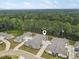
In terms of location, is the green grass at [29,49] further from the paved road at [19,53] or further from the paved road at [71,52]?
the paved road at [71,52]

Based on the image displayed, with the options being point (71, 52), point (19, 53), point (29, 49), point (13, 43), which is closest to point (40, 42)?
point (29, 49)

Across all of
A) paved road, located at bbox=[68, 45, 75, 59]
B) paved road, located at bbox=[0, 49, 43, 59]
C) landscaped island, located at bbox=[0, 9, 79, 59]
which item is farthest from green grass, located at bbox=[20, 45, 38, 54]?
paved road, located at bbox=[68, 45, 75, 59]

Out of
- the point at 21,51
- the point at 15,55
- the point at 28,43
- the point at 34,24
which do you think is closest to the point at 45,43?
the point at 28,43

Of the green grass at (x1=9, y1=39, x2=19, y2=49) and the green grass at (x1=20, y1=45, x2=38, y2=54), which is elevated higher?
the green grass at (x1=20, y1=45, x2=38, y2=54)

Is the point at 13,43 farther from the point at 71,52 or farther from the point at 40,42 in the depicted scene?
the point at 71,52

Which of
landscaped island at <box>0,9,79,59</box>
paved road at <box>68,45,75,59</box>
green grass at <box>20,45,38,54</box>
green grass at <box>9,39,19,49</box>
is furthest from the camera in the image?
green grass at <box>9,39,19,49</box>

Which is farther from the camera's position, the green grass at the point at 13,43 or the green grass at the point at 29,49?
the green grass at the point at 13,43

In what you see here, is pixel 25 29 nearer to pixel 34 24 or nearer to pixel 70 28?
pixel 34 24

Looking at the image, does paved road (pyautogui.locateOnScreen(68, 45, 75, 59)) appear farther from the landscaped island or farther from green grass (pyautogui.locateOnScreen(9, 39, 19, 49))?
green grass (pyautogui.locateOnScreen(9, 39, 19, 49))

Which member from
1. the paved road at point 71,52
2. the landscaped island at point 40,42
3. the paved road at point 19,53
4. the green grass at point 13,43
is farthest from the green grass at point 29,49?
the paved road at point 71,52

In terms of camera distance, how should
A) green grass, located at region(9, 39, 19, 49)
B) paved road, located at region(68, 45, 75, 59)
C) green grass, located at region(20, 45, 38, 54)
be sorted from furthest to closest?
green grass, located at region(9, 39, 19, 49) → green grass, located at region(20, 45, 38, 54) → paved road, located at region(68, 45, 75, 59)

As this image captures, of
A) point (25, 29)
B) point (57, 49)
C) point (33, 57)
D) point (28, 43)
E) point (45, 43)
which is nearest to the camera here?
point (33, 57)
